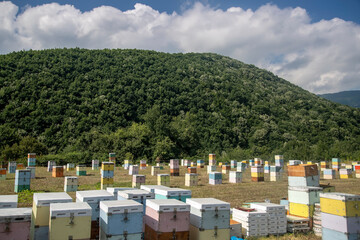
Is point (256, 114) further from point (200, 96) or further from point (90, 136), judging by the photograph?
point (90, 136)

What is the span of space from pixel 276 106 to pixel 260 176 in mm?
65857

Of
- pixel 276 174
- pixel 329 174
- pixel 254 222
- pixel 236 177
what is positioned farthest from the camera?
pixel 329 174

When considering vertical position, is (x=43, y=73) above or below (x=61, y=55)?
below

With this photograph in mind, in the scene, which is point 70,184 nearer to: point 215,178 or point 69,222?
point 215,178

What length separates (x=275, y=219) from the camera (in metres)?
8.95

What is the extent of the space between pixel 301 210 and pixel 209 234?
4.34m

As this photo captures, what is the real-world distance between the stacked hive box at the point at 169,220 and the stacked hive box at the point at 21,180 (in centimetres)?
1208

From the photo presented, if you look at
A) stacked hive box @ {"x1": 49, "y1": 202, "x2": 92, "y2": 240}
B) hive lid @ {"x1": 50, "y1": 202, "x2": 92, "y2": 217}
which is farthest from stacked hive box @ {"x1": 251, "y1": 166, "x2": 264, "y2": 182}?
stacked hive box @ {"x1": 49, "y1": 202, "x2": 92, "y2": 240}

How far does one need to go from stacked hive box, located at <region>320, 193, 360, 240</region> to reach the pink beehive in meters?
4.12

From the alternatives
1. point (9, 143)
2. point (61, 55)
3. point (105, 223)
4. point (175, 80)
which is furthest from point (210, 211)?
point (61, 55)

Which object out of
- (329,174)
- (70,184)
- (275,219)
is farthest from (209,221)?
(329,174)

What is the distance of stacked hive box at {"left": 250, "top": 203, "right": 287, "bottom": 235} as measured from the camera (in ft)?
29.1

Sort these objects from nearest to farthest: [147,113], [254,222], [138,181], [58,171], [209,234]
A: [209,234], [254,222], [138,181], [58,171], [147,113]

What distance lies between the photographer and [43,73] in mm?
70312
